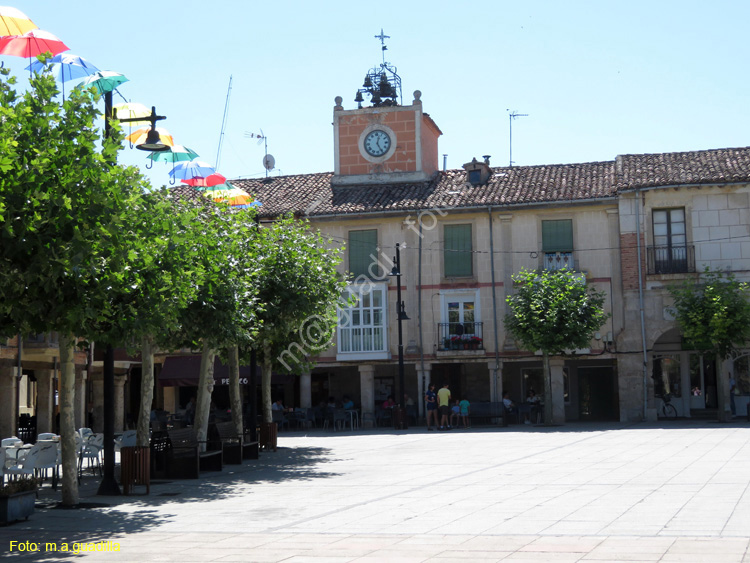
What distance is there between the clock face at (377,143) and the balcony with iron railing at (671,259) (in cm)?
1187

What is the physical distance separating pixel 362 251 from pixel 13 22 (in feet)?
82.9

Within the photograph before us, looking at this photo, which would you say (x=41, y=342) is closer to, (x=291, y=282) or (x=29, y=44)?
(x=291, y=282)

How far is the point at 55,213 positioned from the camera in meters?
11.4

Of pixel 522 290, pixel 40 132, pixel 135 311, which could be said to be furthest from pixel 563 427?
pixel 40 132

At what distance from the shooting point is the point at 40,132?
11867 millimetres

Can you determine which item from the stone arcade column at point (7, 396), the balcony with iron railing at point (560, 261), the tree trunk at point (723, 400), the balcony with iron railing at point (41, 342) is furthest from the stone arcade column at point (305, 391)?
the tree trunk at point (723, 400)

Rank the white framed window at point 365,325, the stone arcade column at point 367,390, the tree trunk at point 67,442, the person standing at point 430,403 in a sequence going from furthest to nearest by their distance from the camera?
A: the white framed window at point 365,325
the stone arcade column at point 367,390
the person standing at point 430,403
the tree trunk at point 67,442

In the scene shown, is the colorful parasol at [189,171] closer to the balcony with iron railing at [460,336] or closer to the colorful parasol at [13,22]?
the colorful parasol at [13,22]

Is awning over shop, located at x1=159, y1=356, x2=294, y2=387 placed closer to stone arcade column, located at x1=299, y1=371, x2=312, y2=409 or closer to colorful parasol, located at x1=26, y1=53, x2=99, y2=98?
stone arcade column, located at x1=299, y1=371, x2=312, y2=409

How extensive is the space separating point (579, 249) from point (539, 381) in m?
5.68

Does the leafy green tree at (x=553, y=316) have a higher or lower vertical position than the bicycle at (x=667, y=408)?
higher

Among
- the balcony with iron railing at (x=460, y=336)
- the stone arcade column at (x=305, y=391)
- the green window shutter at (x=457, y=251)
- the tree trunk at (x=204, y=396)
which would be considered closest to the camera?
the tree trunk at (x=204, y=396)

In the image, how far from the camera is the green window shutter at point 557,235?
122ft

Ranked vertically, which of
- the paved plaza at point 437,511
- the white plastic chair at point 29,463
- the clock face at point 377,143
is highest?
the clock face at point 377,143
